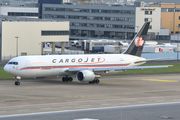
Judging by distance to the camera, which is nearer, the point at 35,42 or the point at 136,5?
the point at 35,42

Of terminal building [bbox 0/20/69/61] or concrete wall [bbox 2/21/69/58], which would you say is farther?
concrete wall [bbox 2/21/69/58]

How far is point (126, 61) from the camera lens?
6384 cm

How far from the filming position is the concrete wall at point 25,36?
9212 centimetres

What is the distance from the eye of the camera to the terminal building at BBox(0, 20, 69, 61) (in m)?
92.0

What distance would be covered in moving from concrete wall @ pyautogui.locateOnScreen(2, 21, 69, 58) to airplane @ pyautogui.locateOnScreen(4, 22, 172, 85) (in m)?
37.9

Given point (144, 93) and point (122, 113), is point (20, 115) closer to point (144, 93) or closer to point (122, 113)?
point (122, 113)

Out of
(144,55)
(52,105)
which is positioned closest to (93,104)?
(52,105)

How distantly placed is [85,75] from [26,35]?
146 feet

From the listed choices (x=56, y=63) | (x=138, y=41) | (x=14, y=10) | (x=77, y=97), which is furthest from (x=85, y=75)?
(x=14, y=10)

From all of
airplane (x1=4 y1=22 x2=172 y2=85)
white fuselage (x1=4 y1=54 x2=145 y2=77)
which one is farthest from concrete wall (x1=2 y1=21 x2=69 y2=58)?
white fuselage (x1=4 y1=54 x2=145 y2=77)

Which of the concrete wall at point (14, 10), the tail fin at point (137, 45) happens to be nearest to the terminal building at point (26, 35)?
the tail fin at point (137, 45)

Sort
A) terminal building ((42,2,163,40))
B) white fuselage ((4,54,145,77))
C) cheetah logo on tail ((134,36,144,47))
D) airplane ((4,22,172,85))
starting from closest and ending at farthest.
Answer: white fuselage ((4,54,145,77))
airplane ((4,22,172,85))
cheetah logo on tail ((134,36,144,47))
terminal building ((42,2,163,40))

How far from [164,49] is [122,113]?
9813 cm

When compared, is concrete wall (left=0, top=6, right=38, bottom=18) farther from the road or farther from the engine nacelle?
the road
